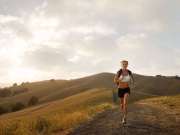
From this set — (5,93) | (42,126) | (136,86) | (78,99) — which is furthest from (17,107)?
(42,126)

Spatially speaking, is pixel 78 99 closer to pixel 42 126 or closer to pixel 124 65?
pixel 42 126

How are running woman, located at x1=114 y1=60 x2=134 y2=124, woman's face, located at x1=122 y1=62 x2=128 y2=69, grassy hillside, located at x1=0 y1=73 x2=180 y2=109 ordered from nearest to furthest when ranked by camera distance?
running woman, located at x1=114 y1=60 x2=134 y2=124 < woman's face, located at x1=122 y1=62 x2=128 y2=69 < grassy hillside, located at x1=0 y1=73 x2=180 y2=109

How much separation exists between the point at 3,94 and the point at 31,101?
176 feet

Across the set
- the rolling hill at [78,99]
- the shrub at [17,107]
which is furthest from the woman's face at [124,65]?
the shrub at [17,107]

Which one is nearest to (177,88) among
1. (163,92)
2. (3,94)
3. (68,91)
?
(163,92)

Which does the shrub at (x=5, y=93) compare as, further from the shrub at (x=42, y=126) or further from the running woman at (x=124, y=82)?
the running woman at (x=124, y=82)

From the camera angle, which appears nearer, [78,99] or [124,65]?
[124,65]

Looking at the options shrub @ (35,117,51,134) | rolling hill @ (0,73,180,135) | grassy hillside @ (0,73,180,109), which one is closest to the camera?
shrub @ (35,117,51,134)

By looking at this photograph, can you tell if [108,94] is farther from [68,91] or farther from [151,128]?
[151,128]

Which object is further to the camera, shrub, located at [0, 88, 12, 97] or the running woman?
shrub, located at [0, 88, 12, 97]

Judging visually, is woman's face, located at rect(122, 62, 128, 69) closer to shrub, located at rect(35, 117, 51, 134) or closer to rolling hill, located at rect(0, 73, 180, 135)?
rolling hill, located at rect(0, 73, 180, 135)

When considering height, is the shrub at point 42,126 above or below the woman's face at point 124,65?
below

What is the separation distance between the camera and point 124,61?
16781 millimetres

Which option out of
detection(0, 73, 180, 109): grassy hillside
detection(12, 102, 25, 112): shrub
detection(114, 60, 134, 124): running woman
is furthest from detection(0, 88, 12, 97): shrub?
detection(114, 60, 134, 124): running woman
